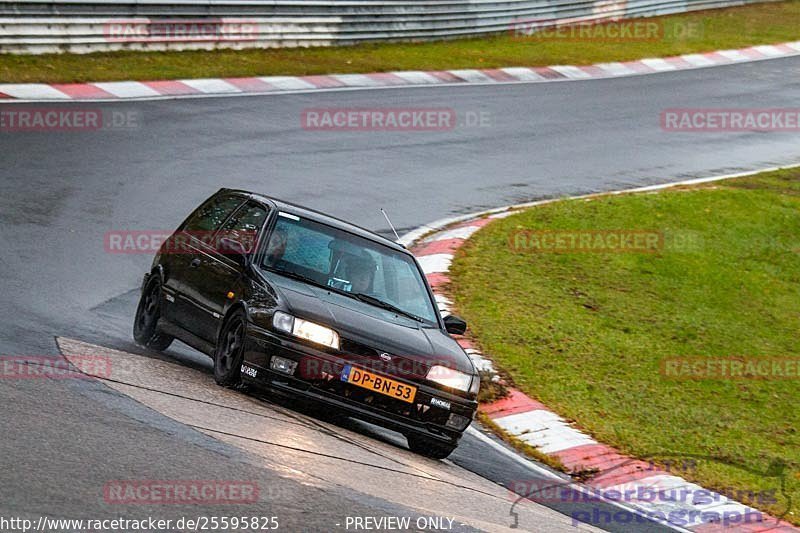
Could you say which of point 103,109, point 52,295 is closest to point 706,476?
point 52,295

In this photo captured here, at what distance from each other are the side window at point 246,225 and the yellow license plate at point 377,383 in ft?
5.01

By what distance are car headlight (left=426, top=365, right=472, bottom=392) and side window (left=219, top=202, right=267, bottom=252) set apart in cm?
174

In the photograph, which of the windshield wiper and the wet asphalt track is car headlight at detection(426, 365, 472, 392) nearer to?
the wet asphalt track

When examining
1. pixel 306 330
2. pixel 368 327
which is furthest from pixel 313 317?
pixel 368 327

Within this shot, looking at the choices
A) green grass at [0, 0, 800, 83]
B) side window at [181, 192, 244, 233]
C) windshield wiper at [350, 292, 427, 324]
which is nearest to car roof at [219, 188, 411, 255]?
side window at [181, 192, 244, 233]

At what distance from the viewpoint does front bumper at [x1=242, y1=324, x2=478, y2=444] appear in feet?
27.2

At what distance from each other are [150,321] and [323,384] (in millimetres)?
2578

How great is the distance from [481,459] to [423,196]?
346 inches

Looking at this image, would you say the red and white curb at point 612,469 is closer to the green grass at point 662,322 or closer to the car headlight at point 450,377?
the green grass at point 662,322

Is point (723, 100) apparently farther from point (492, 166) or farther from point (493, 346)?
point (493, 346)

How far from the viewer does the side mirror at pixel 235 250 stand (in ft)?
30.6

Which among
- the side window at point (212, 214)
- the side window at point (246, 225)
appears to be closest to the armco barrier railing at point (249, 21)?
the side window at point (212, 214)

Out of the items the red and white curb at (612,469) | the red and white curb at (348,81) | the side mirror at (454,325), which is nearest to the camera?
the red and white curb at (612,469)

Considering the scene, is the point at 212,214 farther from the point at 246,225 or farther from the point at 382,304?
the point at 382,304
